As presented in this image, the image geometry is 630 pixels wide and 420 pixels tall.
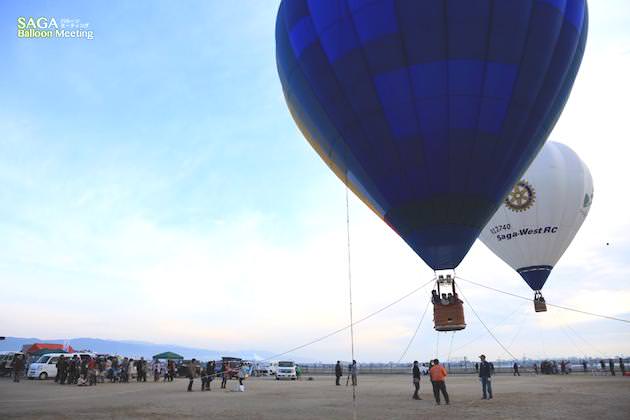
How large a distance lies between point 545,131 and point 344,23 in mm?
7372

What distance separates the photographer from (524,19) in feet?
42.9

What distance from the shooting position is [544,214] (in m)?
27.6

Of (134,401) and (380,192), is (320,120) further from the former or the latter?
(134,401)

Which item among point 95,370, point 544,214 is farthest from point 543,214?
point 95,370

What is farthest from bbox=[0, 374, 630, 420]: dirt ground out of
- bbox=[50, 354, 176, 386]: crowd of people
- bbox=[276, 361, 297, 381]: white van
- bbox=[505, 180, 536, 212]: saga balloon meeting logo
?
bbox=[276, 361, 297, 381]: white van

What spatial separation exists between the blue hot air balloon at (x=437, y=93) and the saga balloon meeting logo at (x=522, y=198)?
13.7 m

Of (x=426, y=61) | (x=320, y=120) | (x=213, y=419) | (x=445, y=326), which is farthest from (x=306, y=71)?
(x=213, y=419)

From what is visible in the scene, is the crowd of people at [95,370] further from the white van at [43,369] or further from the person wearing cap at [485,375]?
the person wearing cap at [485,375]

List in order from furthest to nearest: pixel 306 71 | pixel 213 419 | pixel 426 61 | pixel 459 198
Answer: pixel 306 71 < pixel 459 198 < pixel 426 61 < pixel 213 419

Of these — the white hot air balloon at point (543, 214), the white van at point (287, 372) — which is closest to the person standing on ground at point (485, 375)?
the white hot air balloon at point (543, 214)

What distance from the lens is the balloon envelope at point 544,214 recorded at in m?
27.6

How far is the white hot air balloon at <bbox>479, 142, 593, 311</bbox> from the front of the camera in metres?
27.6

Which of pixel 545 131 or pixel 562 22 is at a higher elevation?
pixel 562 22

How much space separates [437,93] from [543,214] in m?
17.9
